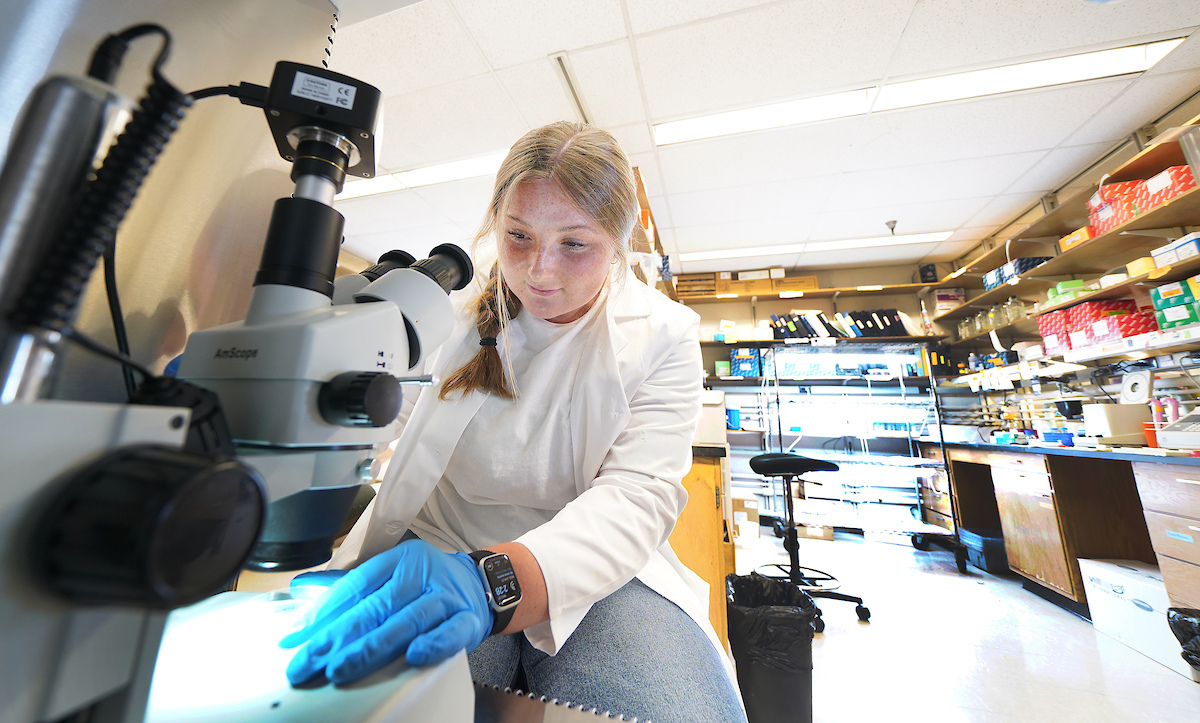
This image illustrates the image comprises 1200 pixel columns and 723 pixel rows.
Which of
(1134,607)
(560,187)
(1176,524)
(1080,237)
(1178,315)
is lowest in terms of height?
(1134,607)

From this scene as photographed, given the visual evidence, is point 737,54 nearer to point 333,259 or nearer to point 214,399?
point 333,259

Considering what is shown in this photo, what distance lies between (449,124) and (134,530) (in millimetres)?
3032

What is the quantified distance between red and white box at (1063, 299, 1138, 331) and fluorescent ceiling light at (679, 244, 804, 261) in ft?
6.73

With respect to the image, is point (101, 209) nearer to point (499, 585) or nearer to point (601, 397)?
point (499, 585)

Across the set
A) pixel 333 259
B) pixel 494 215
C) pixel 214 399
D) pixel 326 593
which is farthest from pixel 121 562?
pixel 494 215

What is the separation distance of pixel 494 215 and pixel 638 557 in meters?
0.74

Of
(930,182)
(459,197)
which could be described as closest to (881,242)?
(930,182)

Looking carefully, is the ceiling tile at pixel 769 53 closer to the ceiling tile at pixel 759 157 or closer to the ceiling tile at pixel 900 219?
the ceiling tile at pixel 759 157

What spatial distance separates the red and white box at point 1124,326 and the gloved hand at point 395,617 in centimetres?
361

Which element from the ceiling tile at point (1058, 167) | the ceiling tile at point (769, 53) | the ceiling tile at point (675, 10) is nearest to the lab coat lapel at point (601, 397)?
the ceiling tile at point (675, 10)

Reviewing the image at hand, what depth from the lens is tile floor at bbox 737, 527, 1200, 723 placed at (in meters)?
1.58

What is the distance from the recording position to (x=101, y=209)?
0.19 metres

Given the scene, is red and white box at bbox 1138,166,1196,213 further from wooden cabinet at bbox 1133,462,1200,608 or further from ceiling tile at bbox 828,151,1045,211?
wooden cabinet at bbox 1133,462,1200,608

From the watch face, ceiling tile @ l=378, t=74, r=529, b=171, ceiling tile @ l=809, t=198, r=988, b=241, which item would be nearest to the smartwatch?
the watch face
